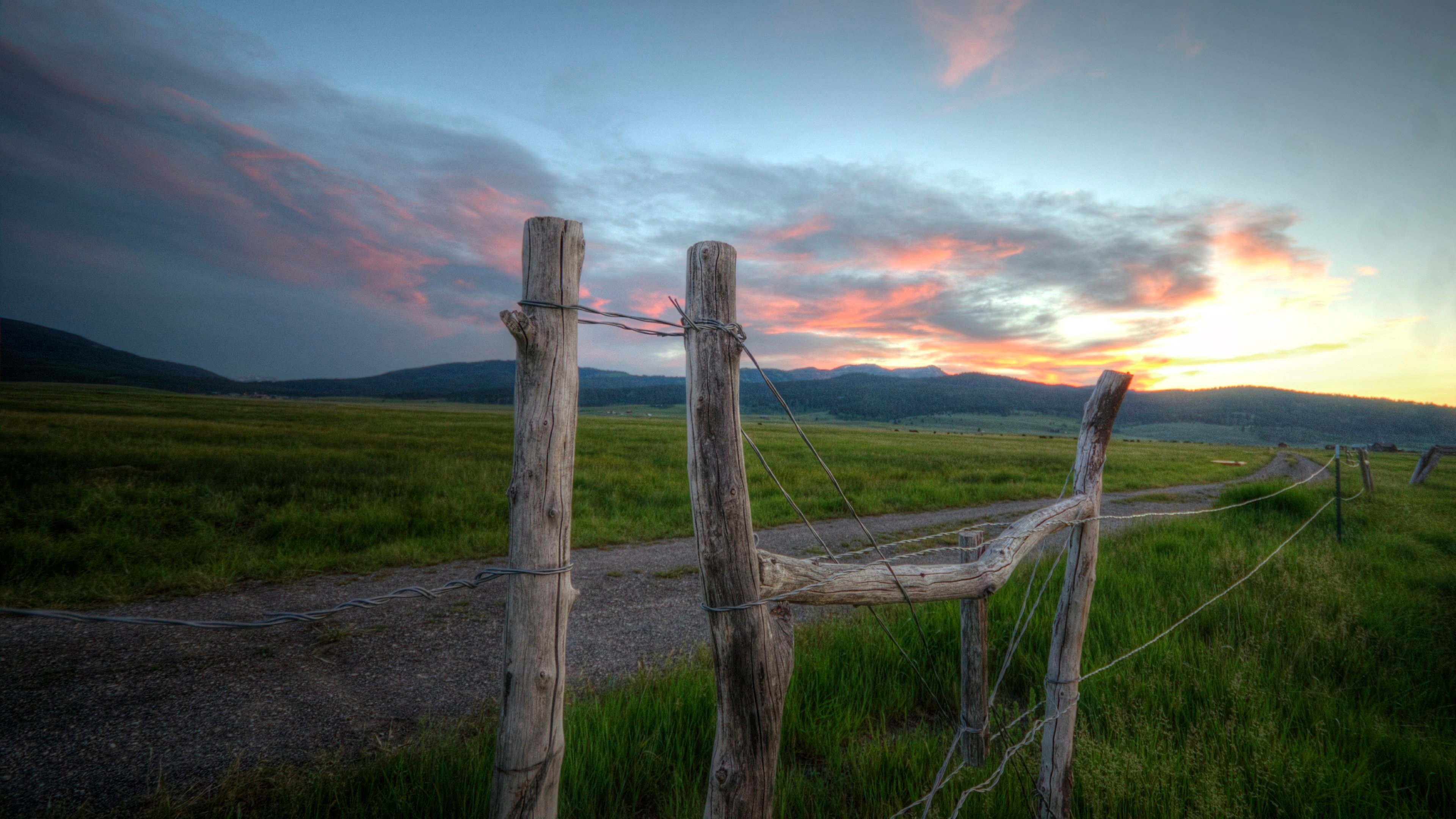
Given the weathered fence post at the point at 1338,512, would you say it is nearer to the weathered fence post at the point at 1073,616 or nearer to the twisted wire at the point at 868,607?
the weathered fence post at the point at 1073,616

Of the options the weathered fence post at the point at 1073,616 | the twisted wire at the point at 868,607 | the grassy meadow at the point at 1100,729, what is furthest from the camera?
the weathered fence post at the point at 1073,616

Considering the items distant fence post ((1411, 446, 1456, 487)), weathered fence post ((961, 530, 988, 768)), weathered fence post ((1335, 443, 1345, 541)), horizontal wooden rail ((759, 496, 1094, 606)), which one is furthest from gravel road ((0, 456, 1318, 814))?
distant fence post ((1411, 446, 1456, 487))

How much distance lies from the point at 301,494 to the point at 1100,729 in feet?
43.9

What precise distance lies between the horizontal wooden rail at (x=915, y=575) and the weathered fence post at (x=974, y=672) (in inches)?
6.0

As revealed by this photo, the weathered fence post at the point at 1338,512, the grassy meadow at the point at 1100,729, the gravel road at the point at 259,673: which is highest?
the weathered fence post at the point at 1338,512

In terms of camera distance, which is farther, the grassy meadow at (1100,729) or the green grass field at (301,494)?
the green grass field at (301,494)

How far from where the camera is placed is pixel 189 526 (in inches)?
348

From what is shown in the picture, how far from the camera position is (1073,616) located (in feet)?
11.5

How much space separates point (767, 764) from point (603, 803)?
1327 mm

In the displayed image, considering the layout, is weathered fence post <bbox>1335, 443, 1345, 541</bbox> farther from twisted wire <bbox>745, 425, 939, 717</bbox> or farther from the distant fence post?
the distant fence post

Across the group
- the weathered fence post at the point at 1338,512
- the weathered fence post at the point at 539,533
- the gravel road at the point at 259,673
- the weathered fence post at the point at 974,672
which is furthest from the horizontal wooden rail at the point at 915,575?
the weathered fence post at the point at 1338,512

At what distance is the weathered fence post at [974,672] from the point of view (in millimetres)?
3535

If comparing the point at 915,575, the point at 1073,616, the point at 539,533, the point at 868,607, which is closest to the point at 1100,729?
the point at 1073,616

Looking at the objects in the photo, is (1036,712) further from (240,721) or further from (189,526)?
(189,526)
